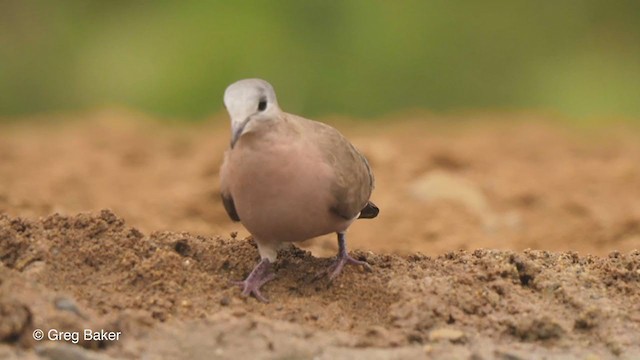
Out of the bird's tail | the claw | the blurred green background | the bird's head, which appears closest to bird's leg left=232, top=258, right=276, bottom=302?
the claw

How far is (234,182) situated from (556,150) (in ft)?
18.4

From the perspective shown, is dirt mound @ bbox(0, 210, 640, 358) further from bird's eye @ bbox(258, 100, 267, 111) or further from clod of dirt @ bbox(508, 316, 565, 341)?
bird's eye @ bbox(258, 100, 267, 111)

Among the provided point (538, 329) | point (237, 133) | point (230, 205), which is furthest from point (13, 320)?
point (538, 329)

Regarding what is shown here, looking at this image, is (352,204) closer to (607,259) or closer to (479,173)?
(607,259)

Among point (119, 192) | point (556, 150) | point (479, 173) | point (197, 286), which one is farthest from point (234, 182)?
point (556, 150)

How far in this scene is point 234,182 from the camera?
4.61 metres

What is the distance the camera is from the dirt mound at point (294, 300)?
4.19m

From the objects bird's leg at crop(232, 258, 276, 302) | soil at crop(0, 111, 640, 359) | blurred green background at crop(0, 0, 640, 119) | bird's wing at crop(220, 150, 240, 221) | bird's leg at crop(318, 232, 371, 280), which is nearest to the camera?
soil at crop(0, 111, 640, 359)

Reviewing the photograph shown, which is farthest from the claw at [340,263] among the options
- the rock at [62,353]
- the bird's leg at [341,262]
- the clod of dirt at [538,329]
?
the rock at [62,353]

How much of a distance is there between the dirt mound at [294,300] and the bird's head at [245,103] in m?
0.56

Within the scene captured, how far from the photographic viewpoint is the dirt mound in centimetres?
419

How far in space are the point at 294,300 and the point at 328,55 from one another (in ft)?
23.9

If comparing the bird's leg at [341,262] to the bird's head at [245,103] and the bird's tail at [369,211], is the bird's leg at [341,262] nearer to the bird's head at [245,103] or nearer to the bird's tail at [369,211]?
the bird's tail at [369,211]

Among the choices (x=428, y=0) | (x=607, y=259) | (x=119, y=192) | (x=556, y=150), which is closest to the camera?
(x=607, y=259)
